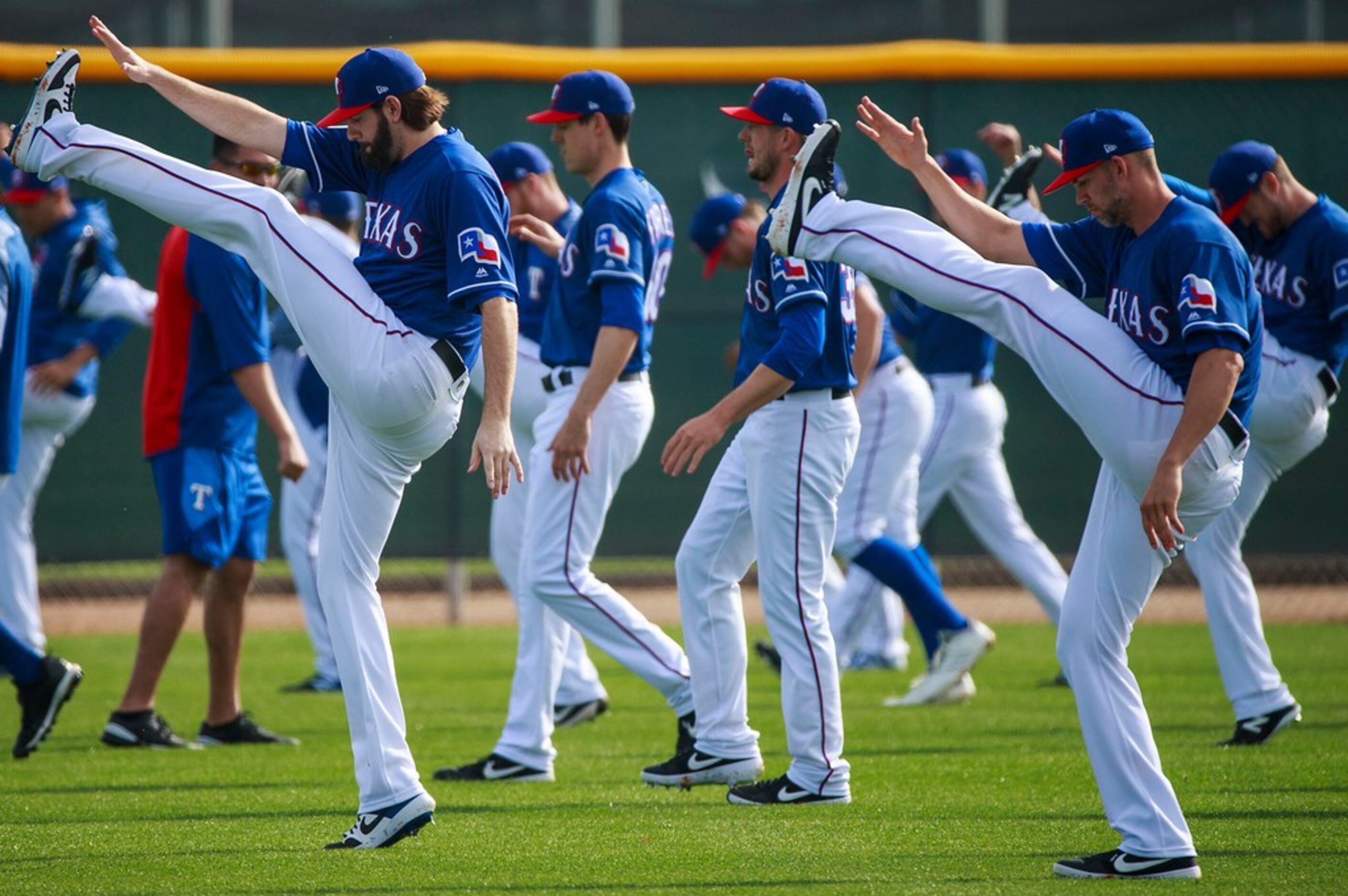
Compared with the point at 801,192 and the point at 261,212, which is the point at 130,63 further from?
the point at 801,192

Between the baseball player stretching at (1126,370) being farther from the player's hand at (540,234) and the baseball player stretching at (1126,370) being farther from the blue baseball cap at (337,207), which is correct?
the blue baseball cap at (337,207)

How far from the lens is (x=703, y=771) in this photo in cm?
585

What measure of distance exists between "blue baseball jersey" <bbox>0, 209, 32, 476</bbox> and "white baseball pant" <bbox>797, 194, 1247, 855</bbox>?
3.52 meters

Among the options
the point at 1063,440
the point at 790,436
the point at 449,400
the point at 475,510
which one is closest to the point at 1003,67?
the point at 1063,440

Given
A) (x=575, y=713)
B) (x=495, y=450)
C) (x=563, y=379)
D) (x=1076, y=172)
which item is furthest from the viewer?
(x=575, y=713)

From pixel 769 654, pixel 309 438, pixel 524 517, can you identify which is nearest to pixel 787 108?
pixel 524 517

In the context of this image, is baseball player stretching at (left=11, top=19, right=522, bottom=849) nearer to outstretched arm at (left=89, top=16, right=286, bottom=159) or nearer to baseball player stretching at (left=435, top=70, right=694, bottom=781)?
outstretched arm at (left=89, top=16, right=286, bottom=159)

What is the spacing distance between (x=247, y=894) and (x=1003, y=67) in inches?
348

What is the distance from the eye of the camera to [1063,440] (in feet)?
38.4

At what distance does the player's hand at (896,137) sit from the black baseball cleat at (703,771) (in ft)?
7.03

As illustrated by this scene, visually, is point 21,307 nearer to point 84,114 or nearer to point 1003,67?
point 84,114

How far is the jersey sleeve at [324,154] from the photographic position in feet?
16.4

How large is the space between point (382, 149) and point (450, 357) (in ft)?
2.04

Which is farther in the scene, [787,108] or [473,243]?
[787,108]
